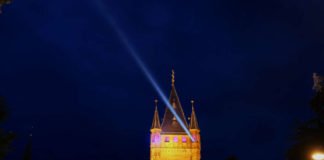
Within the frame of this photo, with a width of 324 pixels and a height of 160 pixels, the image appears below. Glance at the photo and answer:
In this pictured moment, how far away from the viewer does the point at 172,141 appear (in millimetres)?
71750

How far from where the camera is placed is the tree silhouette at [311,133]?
22500 mm

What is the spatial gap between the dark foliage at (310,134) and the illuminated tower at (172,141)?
48.6 m

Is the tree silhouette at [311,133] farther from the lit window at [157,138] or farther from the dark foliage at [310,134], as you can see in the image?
the lit window at [157,138]

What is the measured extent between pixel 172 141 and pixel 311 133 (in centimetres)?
4999

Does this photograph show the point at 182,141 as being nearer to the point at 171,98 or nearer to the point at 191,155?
the point at 191,155

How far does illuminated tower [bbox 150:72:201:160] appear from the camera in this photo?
71525mm

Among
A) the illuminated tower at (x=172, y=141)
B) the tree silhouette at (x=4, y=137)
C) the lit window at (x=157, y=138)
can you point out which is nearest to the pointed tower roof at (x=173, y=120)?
the illuminated tower at (x=172, y=141)

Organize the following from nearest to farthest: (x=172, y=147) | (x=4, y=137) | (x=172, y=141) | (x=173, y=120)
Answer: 1. (x=4, y=137)
2. (x=172, y=147)
3. (x=172, y=141)
4. (x=173, y=120)

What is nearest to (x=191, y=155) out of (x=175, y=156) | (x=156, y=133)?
(x=175, y=156)

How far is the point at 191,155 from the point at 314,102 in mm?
50896

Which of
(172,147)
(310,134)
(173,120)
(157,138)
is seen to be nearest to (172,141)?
(172,147)

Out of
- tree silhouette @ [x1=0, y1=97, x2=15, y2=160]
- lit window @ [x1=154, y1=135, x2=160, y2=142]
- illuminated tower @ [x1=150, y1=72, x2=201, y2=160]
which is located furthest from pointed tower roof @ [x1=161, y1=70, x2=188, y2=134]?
tree silhouette @ [x1=0, y1=97, x2=15, y2=160]

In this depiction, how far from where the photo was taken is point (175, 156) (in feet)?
237

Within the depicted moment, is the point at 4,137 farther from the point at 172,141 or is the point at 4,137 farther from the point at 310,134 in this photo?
the point at 172,141
